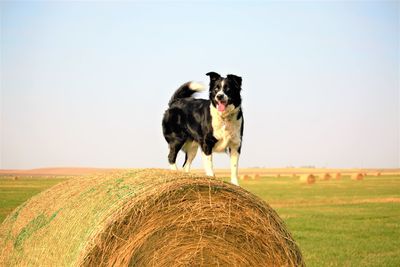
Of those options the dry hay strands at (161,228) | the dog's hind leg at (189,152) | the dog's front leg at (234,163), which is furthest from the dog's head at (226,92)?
the dry hay strands at (161,228)

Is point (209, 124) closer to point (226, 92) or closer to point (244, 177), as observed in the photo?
point (226, 92)

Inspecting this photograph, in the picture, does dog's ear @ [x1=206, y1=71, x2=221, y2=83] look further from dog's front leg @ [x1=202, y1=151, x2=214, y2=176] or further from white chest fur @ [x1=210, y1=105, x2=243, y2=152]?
dog's front leg @ [x1=202, y1=151, x2=214, y2=176]

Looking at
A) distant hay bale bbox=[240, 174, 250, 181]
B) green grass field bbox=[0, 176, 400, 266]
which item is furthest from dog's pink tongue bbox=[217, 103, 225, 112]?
distant hay bale bbox=[240, 174, 250, 181]

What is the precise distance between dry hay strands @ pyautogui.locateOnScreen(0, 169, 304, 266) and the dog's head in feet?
4.23

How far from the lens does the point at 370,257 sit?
11.0 meters

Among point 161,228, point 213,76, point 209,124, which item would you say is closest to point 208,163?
point 209,124

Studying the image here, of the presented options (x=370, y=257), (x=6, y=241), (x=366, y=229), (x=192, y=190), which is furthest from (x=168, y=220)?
(x=366, y=229)

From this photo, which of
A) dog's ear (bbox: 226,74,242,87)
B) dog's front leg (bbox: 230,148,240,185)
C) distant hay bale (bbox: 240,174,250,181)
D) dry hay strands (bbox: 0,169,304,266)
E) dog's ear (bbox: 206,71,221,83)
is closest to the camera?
dry hay strands (bbox: 0,169,304,266)

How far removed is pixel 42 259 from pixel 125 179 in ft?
3.77

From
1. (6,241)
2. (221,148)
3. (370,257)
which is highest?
(221,148)

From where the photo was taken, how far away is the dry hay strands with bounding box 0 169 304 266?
559 cm

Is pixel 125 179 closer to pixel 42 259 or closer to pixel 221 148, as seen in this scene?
pixel 42 259

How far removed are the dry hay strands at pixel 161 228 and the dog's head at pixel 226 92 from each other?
1.29 m

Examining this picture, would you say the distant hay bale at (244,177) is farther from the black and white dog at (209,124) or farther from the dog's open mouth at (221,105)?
the dog's open mouth at (221,105)
